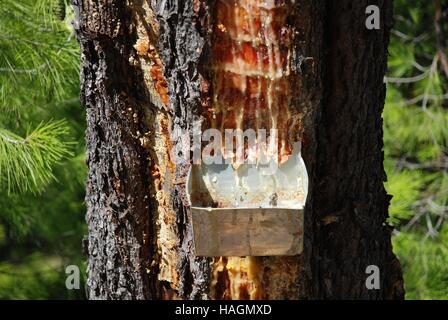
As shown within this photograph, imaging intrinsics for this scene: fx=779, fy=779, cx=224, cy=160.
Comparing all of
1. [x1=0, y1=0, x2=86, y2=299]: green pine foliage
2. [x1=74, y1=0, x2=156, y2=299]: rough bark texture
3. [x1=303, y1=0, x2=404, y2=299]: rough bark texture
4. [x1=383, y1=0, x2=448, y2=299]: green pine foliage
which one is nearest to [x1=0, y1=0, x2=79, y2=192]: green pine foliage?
[x1=0, y1=0, x2=86, y2=299]: green pine foliage

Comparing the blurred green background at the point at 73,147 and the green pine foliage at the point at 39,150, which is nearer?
the green pine foliage at the point at 39,150

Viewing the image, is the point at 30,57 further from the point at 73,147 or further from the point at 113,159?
the point at 113,159

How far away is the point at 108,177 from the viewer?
1.29 meters

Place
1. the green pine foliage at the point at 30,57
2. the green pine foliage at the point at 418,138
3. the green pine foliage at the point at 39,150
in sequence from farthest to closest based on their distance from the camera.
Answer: the green pine foliage at the point at 418,138, the green pine foliage at the point at 30,57, the green pine foliage at the point at 39,150

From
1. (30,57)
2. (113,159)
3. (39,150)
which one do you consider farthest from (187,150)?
(30,57)

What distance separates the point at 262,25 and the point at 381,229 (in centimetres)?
48

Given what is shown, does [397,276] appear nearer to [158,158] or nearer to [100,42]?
[158,158]

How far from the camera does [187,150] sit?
1.15m

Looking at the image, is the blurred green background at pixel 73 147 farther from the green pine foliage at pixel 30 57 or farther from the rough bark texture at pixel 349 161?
the rough bark texture at pixel 349 161

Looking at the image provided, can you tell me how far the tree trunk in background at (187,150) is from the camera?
114 cm

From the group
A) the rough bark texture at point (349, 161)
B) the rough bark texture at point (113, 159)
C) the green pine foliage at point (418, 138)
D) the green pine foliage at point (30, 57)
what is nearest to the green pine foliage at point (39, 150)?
the green pine foliage at point (30, 57)

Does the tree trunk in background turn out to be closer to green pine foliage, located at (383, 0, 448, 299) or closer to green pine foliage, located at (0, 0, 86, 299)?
green pine foliage, located at (0, 0, 86, 299)

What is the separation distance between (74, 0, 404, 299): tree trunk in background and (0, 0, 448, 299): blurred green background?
2.44ft
